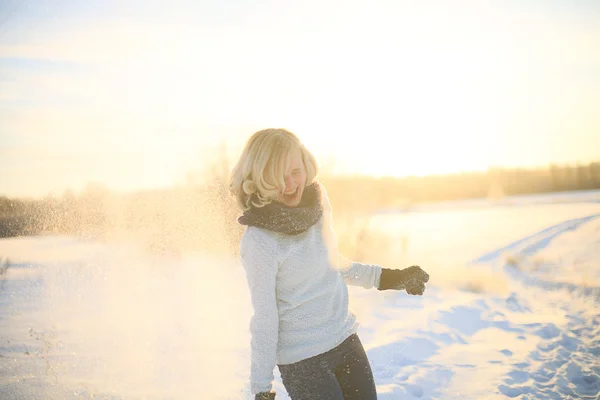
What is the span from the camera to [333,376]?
1686 mm

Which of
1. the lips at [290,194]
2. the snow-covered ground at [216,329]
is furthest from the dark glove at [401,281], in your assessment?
the snow-covered ground at [216,329]

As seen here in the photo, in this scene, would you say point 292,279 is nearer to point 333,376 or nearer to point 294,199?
point 294,199

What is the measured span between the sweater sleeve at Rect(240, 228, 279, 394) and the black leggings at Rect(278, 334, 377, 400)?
144mm

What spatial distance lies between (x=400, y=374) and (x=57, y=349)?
131 inches

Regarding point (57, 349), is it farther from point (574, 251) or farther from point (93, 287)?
point (574, 251)

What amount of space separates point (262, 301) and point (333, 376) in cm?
44

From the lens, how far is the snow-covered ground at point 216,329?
3.68 meters

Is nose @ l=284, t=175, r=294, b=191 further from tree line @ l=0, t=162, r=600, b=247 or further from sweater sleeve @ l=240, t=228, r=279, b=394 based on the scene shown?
tree line @ l=0, t=162, r=600, b=247

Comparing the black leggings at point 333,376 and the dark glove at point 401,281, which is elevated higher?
the dark glove at point 401,281

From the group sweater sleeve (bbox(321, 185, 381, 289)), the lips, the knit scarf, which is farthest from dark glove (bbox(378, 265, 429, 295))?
the lips

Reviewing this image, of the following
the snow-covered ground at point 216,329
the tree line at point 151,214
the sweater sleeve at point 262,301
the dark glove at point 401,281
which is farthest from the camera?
the tree line at point 151,214

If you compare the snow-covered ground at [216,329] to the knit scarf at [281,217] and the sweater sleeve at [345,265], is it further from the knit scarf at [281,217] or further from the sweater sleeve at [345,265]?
the knit scarf at [281,217]

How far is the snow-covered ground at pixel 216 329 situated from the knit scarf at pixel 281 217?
7.53 ft

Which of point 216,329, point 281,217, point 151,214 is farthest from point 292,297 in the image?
point 151,214
